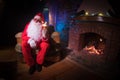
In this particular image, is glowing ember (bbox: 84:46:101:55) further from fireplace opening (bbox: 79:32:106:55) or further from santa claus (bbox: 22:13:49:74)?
santa claus (bbox: 22:13:49:74)

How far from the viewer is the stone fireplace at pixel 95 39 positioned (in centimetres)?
293

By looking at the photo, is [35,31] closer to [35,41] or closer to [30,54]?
[35,41]

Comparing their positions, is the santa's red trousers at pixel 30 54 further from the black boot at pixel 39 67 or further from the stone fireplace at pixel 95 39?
the stone fireplace at pixel 95 39

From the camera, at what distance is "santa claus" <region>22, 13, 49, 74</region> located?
2.77 meters

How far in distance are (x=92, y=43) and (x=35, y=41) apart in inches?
70.0

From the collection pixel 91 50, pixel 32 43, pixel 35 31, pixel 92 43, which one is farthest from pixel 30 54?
pixel 92 43

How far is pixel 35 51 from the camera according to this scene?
9.66 ft

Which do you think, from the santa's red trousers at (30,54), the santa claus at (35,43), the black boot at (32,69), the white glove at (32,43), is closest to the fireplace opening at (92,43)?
the santa claus at (35,43)

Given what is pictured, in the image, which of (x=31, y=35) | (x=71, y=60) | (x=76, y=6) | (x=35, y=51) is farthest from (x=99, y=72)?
(x=76, y=6)

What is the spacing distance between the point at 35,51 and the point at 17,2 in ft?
7.64

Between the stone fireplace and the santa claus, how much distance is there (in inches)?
39.9

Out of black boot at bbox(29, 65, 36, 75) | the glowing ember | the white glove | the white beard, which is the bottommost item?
black boot at bbox(29, 65, 36, 75)

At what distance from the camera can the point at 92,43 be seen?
12.9 feet

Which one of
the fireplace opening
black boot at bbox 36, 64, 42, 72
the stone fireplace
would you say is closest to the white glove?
black boot at bbox 36, 64, 42, 72
